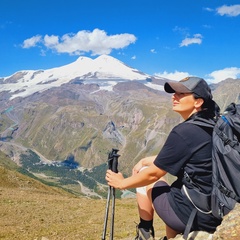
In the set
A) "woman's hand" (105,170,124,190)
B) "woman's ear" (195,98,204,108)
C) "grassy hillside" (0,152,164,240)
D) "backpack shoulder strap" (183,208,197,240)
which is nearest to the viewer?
"backpack shoulder strap" (183,208,197,240)

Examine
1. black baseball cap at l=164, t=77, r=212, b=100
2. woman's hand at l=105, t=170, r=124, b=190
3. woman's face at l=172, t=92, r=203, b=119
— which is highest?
black baseball cap at l=164, t=77, r=212, b=100

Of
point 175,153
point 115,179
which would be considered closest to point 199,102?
point 175,153

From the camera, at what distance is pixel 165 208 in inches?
284

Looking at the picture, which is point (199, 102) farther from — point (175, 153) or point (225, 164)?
point (225, 164)

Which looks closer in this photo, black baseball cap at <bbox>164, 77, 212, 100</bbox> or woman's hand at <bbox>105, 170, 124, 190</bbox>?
black baseball cap at <bbox>164, 77, 212, 100</bbox>

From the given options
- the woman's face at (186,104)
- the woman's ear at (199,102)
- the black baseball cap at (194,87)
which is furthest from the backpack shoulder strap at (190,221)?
the black baseball cap at (194,87)

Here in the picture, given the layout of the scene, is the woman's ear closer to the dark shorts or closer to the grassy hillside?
the dark shorts

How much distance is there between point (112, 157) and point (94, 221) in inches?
621

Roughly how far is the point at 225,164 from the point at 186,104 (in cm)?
177

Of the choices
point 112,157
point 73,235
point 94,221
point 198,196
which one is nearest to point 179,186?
point 198,196

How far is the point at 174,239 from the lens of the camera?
24.1 feet

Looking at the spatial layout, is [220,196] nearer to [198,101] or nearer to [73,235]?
[198,101]

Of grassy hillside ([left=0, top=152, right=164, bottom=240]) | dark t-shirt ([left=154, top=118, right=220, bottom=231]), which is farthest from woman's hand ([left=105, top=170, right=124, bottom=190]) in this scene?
grassy hillside ([left=0, top=152, right=164, bottom=240])

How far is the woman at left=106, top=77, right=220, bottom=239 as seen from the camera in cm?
663
